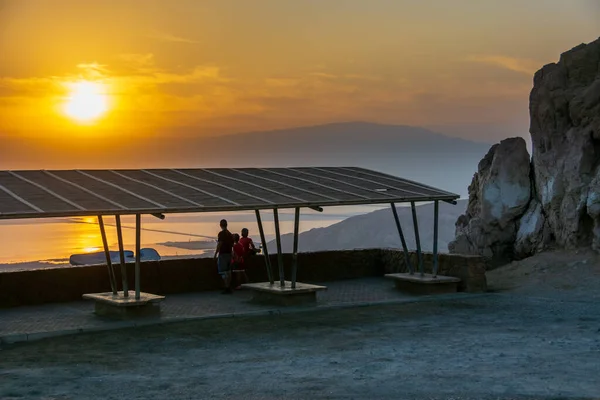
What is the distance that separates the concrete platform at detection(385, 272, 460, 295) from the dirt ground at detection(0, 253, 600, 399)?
3.99ft

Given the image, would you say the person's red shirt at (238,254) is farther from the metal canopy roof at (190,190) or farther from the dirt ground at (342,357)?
the dirt ground at (342,357)

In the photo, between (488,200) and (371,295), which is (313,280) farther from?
(488,200)

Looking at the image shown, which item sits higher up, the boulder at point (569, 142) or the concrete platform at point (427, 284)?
the boulder at point (569, 142)

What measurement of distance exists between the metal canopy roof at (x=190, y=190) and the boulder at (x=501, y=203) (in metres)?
6.49

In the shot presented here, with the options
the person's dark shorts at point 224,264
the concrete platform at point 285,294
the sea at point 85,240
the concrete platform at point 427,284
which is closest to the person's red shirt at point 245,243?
the person's dark shorts at point 224,264

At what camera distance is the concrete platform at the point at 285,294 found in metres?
18.7

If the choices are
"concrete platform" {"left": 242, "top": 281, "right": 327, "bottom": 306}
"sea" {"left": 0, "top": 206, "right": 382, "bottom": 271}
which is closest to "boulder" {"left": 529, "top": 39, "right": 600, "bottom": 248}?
"concrete platform" {"left": 242, "top": 281, "right": 327, "bottom": 306}

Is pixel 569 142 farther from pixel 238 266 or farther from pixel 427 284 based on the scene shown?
pixel 238 266

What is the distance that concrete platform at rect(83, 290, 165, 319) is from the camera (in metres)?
17.0

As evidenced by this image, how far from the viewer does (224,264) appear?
21.0 m

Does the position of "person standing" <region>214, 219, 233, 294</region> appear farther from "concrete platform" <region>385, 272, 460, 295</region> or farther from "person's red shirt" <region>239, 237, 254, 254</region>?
"concrete platform" <region>385, 272, 460, 295</region>

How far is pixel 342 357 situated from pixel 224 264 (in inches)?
320

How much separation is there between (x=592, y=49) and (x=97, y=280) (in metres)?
15.4

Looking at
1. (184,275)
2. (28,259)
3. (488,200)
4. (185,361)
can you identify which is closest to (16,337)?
(185,361)
